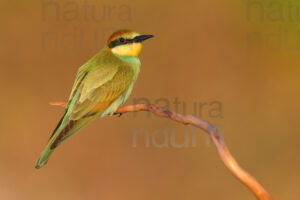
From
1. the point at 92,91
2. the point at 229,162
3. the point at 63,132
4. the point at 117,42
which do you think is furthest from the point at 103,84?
the point at 229,162

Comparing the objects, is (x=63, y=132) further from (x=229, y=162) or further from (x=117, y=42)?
(x=229, y=162)

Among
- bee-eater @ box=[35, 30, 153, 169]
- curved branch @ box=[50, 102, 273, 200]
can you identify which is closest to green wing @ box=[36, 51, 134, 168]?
bee-eater @ box=[35, 30, 153, 169]

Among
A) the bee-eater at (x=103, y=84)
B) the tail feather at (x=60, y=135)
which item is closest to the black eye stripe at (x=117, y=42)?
the bee-eater at (x=103, y=84)

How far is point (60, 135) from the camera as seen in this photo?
1252 mm

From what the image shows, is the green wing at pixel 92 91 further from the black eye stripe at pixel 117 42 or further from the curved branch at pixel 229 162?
the curved branch at pixel 229 162

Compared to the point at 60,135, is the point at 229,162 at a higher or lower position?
higher

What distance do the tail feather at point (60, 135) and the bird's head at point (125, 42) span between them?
1.24 feet

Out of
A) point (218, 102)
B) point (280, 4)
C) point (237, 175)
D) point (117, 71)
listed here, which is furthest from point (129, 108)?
point (280, 4)

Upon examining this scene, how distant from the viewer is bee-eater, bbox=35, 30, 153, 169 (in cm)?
137

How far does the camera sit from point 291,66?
2887 millimetres

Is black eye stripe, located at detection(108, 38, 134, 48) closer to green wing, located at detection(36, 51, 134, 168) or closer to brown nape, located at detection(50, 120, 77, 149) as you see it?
green wing, located at detection(36, 51, 134, 168)

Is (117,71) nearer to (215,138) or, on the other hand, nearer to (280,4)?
(215,138)

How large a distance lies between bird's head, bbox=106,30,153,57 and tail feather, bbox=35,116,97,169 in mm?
377

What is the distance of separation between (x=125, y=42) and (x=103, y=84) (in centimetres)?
22
